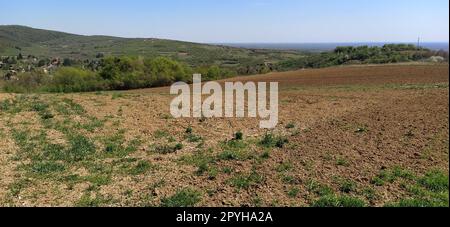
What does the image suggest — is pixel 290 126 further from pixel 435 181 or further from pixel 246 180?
pixel 435 181

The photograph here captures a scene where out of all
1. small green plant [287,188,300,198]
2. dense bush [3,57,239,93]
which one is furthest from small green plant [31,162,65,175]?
dense bush [3,57,239,93]

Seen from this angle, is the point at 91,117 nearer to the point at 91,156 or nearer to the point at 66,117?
the point at 66,117

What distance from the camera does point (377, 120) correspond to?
1266 centimetres

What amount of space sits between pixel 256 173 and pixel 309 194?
54.3 inches

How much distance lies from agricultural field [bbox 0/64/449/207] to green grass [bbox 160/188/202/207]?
0.02 meters

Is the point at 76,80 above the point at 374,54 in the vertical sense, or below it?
below

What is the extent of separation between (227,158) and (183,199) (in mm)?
2712

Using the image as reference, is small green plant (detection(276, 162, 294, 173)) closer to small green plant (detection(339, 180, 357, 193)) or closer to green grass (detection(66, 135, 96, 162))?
small green plant (detection(339, 180, 357, 193))

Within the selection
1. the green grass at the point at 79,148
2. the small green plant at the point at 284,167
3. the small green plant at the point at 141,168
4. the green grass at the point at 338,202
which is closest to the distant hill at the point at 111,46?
the green grass at the point at 79,148

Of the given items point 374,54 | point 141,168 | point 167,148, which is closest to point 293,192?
point 141,168

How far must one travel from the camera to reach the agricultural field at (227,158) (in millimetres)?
6836

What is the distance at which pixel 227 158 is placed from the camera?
30.4 ft

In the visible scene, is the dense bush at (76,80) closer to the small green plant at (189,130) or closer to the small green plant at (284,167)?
the small green plant at (189,130)
